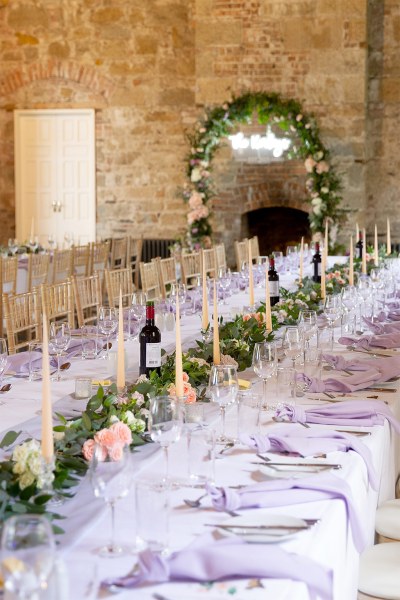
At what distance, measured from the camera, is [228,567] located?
6.51 ft

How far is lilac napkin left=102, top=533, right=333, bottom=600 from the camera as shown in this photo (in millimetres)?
1958

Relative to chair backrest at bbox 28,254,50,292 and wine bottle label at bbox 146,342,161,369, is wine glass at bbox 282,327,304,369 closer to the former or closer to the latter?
wine bottle label at bbox 146,342,161,369

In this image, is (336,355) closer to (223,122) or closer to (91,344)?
(91,344)

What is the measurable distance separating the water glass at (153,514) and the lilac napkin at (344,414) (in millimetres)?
1173

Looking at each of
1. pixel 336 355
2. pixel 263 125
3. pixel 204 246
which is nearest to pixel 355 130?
pixel 263 125

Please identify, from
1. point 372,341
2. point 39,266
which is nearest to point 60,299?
point 372,341

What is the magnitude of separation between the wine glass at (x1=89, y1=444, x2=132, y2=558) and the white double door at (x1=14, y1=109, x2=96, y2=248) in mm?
12047

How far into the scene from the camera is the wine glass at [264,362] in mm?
3523

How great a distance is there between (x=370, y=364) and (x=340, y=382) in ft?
1.49

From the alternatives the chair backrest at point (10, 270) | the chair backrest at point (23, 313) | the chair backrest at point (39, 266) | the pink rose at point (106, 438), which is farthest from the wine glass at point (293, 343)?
the chair backrest at point (39, 266)

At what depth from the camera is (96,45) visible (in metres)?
13.9

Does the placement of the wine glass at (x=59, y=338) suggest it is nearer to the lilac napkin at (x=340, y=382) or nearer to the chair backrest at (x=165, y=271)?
the lilac napkin at (x=340, y=382)

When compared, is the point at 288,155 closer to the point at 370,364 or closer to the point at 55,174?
the point at 55,174

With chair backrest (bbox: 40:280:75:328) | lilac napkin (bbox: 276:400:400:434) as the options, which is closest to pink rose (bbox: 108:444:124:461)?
lilac napkin (bbox: 276:400:400:434)
